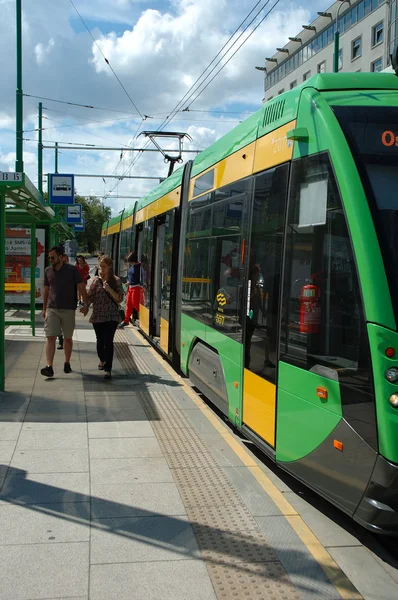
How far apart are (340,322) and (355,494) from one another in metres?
1.02

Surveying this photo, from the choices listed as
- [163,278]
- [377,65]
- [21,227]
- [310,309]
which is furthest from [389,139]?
[377,65]

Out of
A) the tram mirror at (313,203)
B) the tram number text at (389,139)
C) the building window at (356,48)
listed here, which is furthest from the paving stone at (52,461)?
the building window at (356,48)

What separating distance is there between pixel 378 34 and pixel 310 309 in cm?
4856

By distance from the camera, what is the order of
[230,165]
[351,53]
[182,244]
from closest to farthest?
1. [230,165]
2. [182,244]
3. [351,53]

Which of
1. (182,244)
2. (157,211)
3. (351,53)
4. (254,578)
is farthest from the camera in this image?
(351,53)

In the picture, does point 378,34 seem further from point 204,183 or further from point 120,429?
point 120,429

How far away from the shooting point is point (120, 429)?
21.9 feet

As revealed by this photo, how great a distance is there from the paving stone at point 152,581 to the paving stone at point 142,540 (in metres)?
0.09

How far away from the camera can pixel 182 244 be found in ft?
29.7

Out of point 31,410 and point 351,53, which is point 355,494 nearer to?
point 31,410

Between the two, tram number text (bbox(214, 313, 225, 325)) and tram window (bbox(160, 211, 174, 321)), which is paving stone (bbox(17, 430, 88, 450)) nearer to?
tram number text (bbox(214, 313, 225, 325))

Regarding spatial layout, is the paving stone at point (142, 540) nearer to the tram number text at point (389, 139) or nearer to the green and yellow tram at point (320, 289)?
the green and yellow tram at point (320, 289)

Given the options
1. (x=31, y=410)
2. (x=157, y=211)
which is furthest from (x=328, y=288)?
(x=157, y=211)

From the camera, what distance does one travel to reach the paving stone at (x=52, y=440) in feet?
19.6
